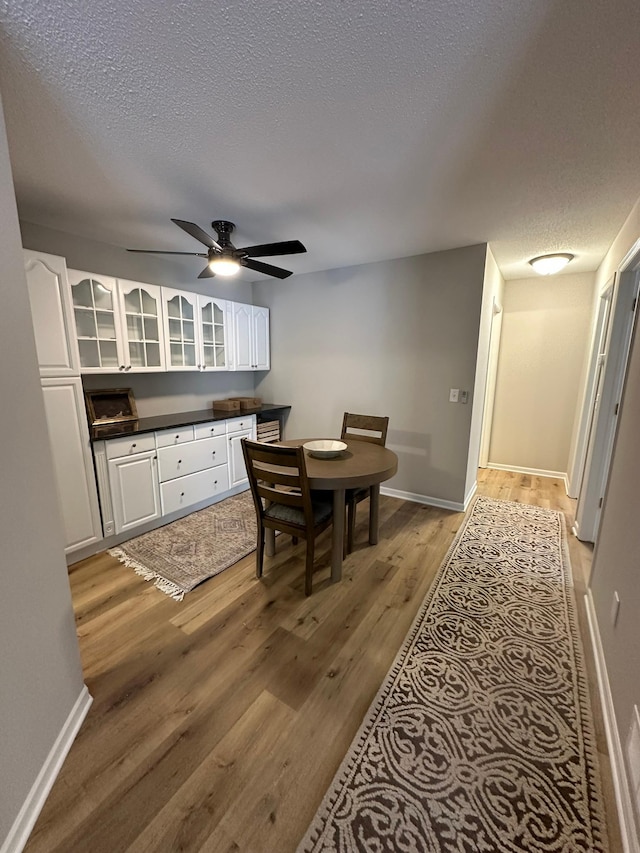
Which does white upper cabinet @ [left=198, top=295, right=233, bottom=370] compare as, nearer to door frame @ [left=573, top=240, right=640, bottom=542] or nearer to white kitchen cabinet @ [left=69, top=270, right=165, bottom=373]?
white kitchen cabinet @ [left=69, top=270, right=165, bottom=373]

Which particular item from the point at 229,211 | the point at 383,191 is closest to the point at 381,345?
the point at 383,191

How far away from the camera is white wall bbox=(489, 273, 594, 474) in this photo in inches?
158

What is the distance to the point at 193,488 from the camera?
3.24m

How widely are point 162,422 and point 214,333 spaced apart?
3.85 feet

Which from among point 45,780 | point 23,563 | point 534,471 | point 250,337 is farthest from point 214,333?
point 534,471

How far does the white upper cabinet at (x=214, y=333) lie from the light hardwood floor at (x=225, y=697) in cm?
210

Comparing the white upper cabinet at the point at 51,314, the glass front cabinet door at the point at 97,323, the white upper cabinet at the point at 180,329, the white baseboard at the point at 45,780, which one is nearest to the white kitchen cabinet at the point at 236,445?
the white upper cabinet at the point at 180,329

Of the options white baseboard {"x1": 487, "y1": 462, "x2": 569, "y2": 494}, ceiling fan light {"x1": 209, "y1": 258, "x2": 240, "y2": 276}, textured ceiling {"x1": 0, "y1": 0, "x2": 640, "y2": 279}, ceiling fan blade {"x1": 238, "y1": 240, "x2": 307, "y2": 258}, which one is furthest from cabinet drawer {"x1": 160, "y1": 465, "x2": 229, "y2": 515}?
white baseboard {"x1": 487, "y1": 462, "x2": 569, "y2": 494}

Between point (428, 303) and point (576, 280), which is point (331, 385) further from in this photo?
point (576, 280)

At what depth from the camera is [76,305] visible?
2.61 meters

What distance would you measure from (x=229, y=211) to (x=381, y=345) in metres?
1.93

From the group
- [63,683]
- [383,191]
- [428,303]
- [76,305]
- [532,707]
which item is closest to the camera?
[63,683]

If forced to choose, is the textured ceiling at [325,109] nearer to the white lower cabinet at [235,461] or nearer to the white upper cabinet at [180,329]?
the white upper cabinet at [180,329]

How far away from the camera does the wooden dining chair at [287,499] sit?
1946 mm
